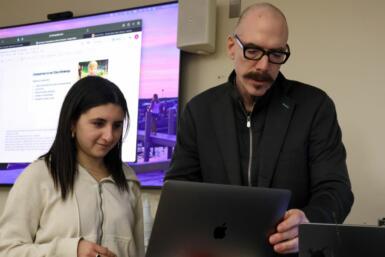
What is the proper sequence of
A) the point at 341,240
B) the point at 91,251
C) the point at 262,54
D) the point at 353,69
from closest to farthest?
the point at 341,240 < the point at 91,251 < the point at 262,54 < the point at 353,69

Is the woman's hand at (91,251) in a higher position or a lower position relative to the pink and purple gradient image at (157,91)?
lower

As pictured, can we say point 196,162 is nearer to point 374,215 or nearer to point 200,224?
point 200,224

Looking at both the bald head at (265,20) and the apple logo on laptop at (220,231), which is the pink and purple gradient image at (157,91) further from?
the apple logo on laptop at (220,231)

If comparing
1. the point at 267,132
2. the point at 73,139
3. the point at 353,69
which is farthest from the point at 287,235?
the point at 353,69

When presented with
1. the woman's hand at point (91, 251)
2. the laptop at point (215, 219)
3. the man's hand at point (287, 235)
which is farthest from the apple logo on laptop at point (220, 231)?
the woman's hand at point (91, 251)

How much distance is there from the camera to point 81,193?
131cm

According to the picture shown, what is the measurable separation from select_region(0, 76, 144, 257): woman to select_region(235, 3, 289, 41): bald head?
48 centimetres

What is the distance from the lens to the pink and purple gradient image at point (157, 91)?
7.46 feet

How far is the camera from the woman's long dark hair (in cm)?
130

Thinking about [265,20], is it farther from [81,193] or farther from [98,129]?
[81,193]

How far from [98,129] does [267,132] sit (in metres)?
0.53

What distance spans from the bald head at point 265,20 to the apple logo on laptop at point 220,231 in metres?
0.65

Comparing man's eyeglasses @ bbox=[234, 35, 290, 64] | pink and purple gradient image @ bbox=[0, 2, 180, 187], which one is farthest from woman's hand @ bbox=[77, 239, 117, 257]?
pink and purple gradient image @ bbox=[0, 2, 180, 187]

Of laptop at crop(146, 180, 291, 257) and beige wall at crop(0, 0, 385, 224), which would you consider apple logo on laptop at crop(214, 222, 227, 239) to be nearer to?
laptop at crop(146, 180, 291, 257)
